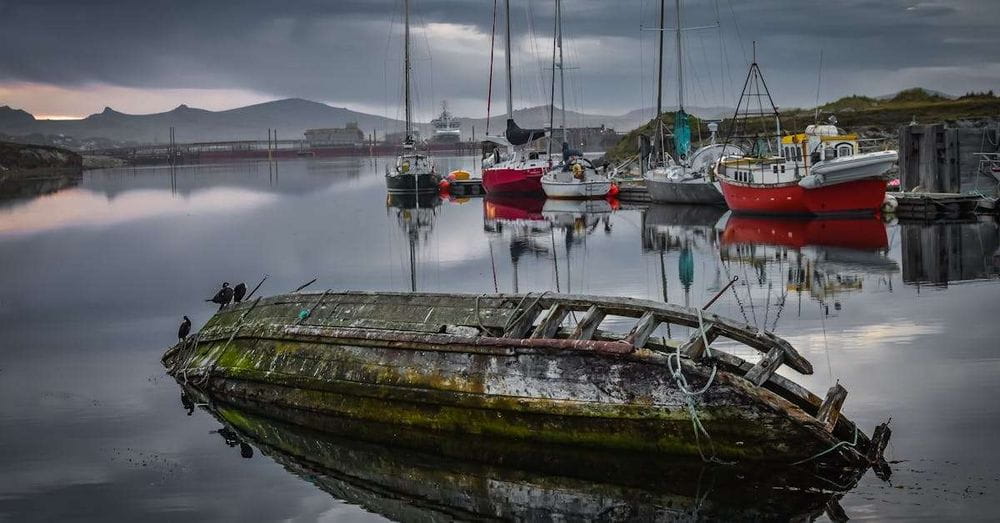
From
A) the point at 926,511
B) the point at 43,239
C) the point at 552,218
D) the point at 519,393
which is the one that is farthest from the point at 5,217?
the point at 926,511

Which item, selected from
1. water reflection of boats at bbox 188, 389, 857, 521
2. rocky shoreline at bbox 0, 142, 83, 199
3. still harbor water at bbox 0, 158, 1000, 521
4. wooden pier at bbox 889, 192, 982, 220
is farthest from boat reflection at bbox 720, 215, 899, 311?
rocky shoreline at bbox 0, 142, 83, 199

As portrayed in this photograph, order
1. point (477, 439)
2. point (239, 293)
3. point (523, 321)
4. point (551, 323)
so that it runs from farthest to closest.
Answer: point (239, 293) < point (523, 321) < point (551, 323) < point (477, 439)

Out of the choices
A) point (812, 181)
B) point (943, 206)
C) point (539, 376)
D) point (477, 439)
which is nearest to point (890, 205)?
point (943, 206)

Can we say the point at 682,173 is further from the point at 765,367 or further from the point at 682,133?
the point at 765,367

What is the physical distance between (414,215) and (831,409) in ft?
161

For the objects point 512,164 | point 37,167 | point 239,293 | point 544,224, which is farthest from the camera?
point 37,167

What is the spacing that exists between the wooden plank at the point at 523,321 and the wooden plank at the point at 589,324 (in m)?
0.83

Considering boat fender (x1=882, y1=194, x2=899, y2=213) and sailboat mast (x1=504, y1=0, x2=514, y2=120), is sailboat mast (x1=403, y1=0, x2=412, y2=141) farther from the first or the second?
boat fender (x1=882, y1=194, x2=899, y2=213)

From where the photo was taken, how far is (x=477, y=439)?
1354cm

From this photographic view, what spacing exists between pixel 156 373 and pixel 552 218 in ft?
116

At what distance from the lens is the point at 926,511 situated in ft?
35.3

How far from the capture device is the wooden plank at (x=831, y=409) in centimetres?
1187

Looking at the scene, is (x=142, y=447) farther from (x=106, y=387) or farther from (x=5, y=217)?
(x=5, y=217)

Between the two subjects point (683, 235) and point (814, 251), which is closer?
point (814, 251)
